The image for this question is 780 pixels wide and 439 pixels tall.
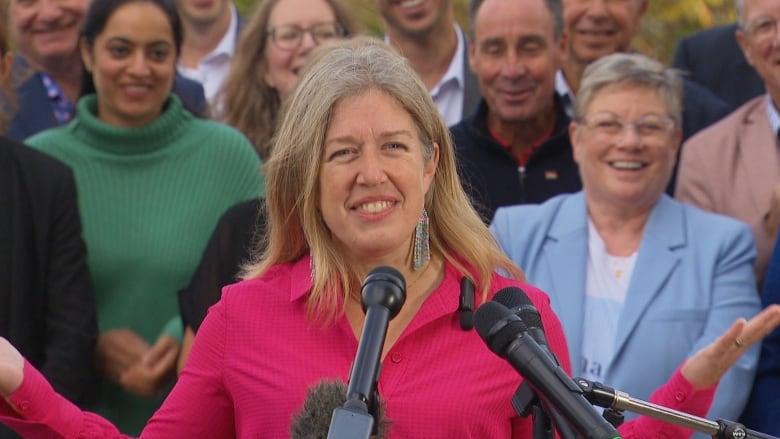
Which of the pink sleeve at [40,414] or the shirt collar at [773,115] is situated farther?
the shirt collar at [773,115]

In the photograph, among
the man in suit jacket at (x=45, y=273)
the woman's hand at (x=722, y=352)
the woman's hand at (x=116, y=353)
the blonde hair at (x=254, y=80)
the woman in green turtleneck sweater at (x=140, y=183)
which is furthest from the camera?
the blonde hair at (x=254, y=80)

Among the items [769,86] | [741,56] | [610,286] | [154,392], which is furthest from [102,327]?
[741,56]

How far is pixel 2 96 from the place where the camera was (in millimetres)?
6262

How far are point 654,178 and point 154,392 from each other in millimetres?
2297

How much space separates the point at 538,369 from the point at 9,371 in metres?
1.58

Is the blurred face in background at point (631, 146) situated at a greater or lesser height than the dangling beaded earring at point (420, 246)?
greater

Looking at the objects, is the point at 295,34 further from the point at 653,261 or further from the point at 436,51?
the point at 653,261

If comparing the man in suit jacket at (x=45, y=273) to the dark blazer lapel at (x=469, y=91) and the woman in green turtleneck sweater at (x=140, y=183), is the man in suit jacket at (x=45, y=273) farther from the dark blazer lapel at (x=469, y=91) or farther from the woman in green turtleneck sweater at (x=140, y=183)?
the dark blazer lapel at (x=469, y=91)

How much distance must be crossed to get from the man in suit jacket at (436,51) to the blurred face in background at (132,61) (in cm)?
167

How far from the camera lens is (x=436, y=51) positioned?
788 centimetres

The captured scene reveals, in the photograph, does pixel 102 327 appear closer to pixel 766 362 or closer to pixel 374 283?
pixel 766 362

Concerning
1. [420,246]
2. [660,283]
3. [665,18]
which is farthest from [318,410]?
[665,18]

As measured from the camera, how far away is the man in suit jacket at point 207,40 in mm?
8742

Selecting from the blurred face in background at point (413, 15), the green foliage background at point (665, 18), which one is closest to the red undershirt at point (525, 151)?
the blurred face in background at point (413, 15)
